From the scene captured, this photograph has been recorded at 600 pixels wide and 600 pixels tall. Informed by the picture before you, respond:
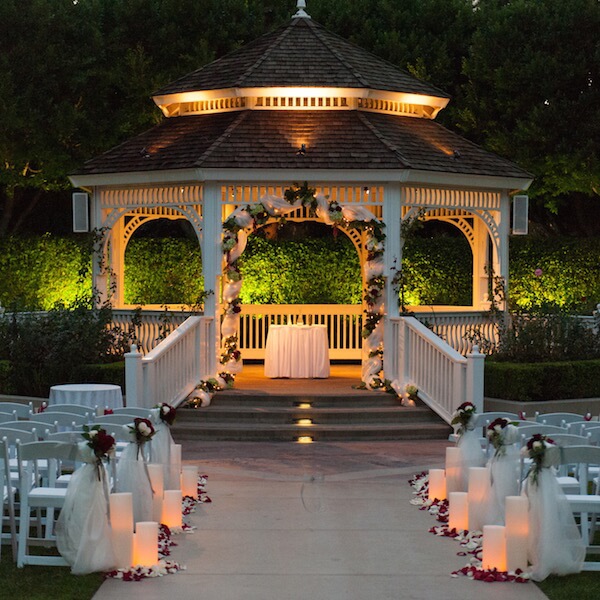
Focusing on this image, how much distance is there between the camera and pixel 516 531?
957cm

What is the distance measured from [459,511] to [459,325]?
9.18m

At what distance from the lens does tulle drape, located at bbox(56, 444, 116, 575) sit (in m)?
9.47

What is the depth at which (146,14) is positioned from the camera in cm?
2838

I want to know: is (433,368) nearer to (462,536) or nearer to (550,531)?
(462,536)

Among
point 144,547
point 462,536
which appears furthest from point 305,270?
point 144,547

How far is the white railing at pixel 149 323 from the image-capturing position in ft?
63.2

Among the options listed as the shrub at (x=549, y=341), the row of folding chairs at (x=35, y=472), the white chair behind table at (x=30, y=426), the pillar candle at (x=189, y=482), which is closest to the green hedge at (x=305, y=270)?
the shrub at (x=549, y=341)

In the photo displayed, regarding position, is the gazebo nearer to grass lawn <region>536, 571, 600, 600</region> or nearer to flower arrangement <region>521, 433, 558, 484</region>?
flower arrangement <region>521, 433, 558, 484</region>

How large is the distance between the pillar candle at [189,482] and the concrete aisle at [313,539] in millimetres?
237

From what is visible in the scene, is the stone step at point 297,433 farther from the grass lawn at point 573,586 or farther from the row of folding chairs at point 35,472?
the grass lawn at point 573,586

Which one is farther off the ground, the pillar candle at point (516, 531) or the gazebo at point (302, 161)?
the gazebo at point (302, 161)

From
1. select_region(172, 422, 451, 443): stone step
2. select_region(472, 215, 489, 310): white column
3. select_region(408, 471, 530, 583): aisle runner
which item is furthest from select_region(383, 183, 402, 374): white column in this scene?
select_region(408, 471, 530, 583): aisle runner

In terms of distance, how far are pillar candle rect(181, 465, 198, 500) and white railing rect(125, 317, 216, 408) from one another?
368 cm

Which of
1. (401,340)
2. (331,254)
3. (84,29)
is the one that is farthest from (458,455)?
(84,29)
